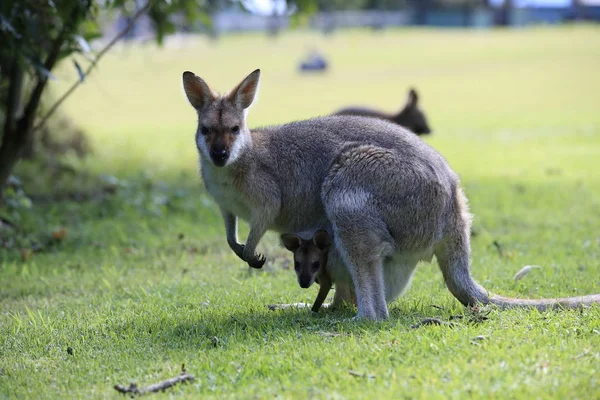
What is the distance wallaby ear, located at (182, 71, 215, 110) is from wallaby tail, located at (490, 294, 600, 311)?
2.54 metres

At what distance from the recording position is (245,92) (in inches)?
244

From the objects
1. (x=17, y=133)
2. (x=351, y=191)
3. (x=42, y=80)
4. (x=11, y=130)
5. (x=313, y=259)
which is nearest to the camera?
(x=351, y=191)

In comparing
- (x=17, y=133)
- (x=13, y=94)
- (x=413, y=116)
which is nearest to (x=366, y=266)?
(x=17, y=133)

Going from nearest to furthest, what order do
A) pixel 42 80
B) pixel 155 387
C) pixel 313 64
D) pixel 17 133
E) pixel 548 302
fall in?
1. pixel 155 387
2. pixel 548 302
3. pixel 42 80
4. pixel 17 133
5. pixel 313 64

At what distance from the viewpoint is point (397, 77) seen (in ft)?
129

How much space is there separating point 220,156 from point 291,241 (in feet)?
2.67

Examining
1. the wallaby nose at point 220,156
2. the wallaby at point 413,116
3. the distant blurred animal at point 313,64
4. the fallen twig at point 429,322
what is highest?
the wallaby nose at point 220,156

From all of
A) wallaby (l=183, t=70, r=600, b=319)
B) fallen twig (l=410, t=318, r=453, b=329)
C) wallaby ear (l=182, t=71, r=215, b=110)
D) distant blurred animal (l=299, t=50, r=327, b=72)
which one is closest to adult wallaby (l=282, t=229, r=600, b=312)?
wallaby (l=183, t=70, r=600, b=319)

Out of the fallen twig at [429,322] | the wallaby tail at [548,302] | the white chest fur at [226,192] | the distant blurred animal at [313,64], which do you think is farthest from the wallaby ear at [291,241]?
the distant blurred animal at [313,64]

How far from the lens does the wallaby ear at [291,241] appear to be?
596 cm

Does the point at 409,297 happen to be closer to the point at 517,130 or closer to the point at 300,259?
the point at 300,259

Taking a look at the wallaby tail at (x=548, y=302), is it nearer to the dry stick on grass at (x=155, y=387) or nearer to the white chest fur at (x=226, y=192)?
the white chest fur at (x=226, y=192)

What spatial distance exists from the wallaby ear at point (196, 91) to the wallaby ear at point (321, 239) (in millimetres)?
1319

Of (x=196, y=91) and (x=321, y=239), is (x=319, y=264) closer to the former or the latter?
(x=321, y=239)
